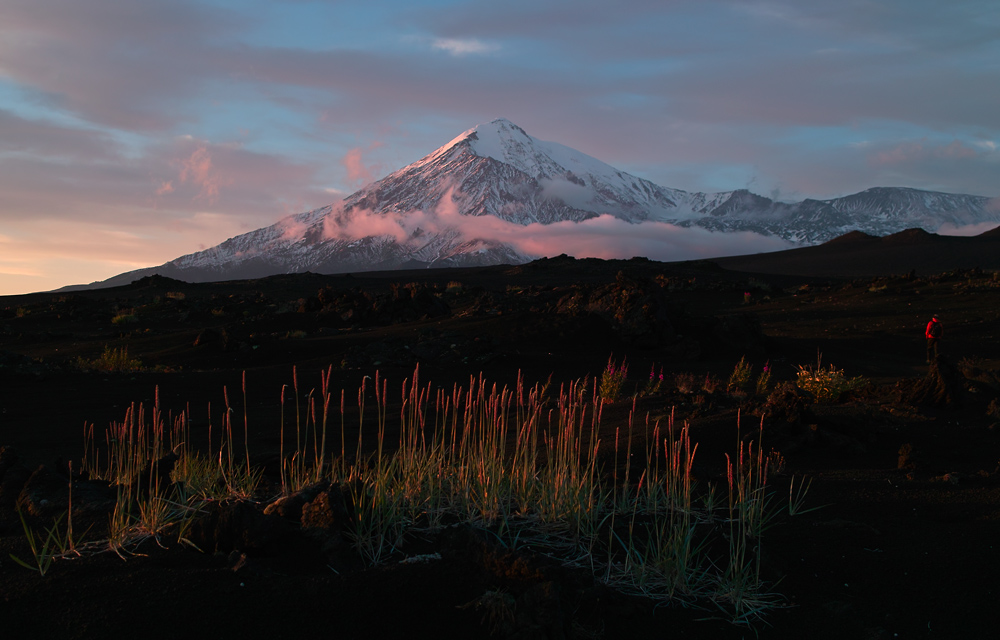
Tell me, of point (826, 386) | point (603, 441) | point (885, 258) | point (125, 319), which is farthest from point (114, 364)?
point (885, 258)

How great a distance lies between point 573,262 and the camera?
5522 centimetres

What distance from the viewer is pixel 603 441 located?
6895 mm

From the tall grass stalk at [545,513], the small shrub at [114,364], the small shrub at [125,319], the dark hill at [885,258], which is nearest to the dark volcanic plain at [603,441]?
the tall grass stalk at [545,513]

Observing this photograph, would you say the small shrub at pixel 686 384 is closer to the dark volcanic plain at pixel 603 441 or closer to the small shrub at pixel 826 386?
the dark volcanic plain at pixel 603 441

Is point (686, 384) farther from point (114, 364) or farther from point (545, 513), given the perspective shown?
point (114, 364)

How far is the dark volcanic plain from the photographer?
2.76 meters

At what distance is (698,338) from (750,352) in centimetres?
125

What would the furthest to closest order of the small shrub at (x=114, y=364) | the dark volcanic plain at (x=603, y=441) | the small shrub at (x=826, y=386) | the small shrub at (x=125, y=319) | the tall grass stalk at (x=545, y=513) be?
the small shrub at (x=125, y=319) < the small shrub at (x=114, y=364) < the small shrub at (x=826, y=386) < the tall grass stalk at (x=545, y=513) < the dark volcanic plain at (x=603, y=441)

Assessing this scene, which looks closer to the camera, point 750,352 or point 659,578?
point 659,578

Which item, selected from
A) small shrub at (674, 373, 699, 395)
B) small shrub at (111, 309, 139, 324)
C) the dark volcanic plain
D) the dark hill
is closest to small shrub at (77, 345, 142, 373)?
the dark volcanic plain

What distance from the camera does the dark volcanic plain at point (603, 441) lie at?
9.04ft

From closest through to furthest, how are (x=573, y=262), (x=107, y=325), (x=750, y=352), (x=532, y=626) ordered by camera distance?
1. (x=532, y=626)
2. (x=750, y=352)
3. (x=107, y=325)
4. (x=573, y=262)

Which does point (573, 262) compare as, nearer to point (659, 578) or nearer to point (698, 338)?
point (698, 338)

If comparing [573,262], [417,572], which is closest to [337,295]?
[417,572]
